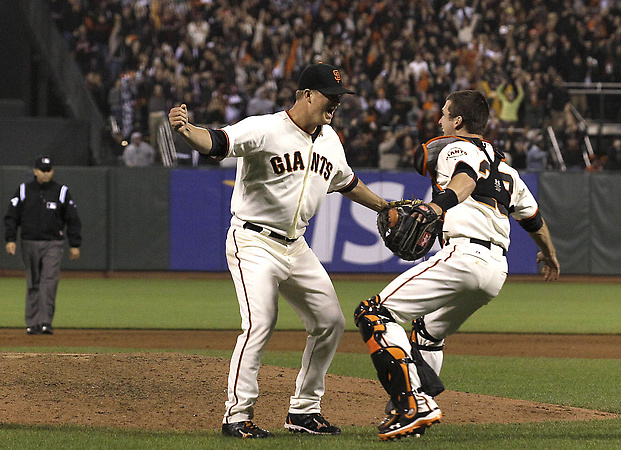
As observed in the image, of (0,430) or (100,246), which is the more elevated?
(0,430)

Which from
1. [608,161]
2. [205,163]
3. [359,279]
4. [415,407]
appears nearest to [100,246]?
[205,163]

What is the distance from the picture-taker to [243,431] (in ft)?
16.7

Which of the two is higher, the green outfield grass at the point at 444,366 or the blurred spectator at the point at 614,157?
the blurred spectator at the point at 614,157

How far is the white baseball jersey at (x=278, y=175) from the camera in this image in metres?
5.27

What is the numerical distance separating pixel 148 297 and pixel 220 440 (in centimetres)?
1056

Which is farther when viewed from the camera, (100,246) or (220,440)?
(100,246)

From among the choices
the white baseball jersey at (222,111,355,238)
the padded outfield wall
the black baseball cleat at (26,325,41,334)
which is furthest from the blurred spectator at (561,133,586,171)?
the white baseball jersey at (222,111,355,238)

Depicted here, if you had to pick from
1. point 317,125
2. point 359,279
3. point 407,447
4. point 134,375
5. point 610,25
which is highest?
point 610,25

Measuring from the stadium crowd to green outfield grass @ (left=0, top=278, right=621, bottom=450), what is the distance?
11.3 ft

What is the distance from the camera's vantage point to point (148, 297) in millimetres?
15367

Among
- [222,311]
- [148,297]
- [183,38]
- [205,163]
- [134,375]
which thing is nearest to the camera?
[134,375]

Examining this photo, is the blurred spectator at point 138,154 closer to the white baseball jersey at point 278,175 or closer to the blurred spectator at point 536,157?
the blurred spectator at point 536,157

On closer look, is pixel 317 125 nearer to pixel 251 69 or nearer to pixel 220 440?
pixel 220 440

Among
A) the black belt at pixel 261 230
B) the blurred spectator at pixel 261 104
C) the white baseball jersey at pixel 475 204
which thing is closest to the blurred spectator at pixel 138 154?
the blurred spectator at pixel 261 104
